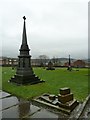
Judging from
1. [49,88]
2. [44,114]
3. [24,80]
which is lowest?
[44,114]

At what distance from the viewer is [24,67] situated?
39.1 feet

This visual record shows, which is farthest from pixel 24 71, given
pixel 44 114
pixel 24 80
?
pixel 44 114

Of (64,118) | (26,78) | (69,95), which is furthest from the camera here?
(26,78)

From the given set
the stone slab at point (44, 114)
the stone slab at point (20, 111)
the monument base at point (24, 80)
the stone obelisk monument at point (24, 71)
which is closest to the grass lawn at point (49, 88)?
the monument base at point (24, 80)

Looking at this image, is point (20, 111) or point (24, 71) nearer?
point (20, 111)

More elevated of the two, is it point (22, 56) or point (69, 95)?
point (22, 56)

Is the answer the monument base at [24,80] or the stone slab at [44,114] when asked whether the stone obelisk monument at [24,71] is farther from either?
the stone slab at [44,114]

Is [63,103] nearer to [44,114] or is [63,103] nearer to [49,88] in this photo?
[44,114]

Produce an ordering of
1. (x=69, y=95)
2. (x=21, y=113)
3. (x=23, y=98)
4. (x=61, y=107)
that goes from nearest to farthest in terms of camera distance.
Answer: (x=21, y=113)
(x=61, y=107)
(x=69, y=95)
(x=23, y=98)

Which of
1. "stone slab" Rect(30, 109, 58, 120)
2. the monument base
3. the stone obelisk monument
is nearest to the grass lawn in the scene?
the monument base

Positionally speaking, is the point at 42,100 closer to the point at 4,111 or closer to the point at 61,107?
the point at 61,107

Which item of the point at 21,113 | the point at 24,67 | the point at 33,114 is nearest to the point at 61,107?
the point at 33,114

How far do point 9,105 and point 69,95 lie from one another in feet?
8.91

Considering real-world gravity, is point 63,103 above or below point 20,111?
above
